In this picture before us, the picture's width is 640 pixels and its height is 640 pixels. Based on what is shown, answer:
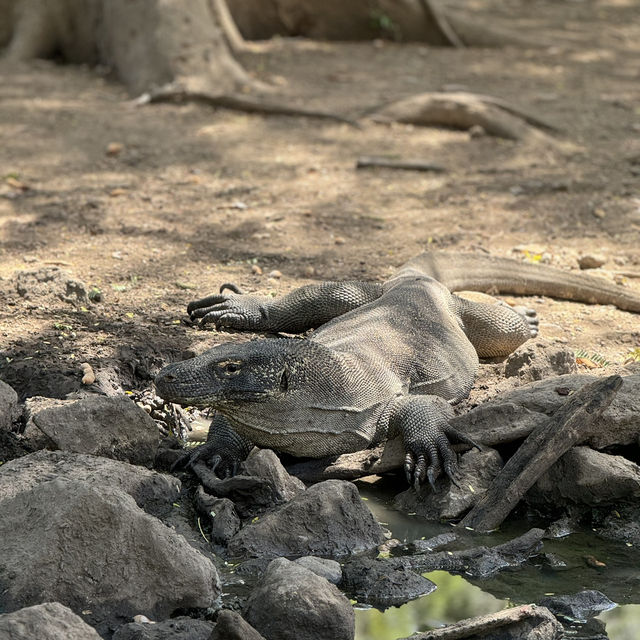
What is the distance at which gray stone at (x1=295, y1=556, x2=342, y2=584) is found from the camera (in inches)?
151

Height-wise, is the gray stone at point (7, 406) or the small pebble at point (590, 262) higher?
the gray stone at point (7, 406)

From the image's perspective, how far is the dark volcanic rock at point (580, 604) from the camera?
378cm

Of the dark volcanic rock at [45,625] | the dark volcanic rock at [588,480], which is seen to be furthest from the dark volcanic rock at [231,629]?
the dark volcanic rock at [588,480]

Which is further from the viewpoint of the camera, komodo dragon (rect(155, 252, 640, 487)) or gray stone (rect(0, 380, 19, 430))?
gray stone (rect(0, 380, 19, 430))

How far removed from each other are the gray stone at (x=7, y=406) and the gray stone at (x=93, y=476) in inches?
21.1

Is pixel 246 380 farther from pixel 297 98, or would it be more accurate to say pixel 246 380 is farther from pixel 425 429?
pixel 297 98

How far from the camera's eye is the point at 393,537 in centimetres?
441

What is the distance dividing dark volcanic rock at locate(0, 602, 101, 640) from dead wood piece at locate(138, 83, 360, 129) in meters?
7.63

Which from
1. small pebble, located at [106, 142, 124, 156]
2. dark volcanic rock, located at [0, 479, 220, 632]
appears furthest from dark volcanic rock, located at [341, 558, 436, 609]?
small pebble, located at [106, 142, 124, 156]

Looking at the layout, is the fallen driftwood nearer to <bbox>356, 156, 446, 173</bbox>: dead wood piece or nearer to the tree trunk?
<bbox>356, 156, 446, 173</bbox>: dead wood piece

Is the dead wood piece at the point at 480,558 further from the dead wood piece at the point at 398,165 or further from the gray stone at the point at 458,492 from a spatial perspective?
the dead wood piece at the point at 398,165

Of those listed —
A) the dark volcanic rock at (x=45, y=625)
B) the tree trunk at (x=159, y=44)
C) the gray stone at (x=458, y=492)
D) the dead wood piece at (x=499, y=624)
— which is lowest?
Result: the gray stone at (x=458, y=492)

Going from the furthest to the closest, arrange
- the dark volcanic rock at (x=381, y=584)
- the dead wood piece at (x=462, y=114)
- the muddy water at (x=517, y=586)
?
1. the dead wood piece at (x=462, y=114)
2. the dark volcanic rock at (x=381, y=584)
3. the muddy water at (x=517, y=586)

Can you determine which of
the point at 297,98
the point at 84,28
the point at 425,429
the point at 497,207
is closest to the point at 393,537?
the point at 425,429
